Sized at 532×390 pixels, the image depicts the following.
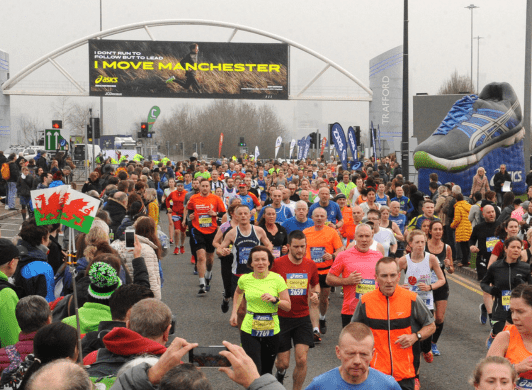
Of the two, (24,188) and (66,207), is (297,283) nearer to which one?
(66,207)

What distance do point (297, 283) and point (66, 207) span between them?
2544 mm

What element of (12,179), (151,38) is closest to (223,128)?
(151,38)

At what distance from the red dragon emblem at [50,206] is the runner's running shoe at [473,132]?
1732 centimetres

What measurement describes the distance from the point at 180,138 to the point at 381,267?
9955cm

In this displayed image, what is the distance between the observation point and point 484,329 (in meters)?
9.73

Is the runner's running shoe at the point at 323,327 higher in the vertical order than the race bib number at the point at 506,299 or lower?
lower

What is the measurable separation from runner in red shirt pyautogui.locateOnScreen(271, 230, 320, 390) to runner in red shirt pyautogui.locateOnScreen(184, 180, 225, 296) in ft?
16.0

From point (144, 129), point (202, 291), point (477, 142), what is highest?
point (144, 129)

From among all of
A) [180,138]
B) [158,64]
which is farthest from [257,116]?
[158,64]

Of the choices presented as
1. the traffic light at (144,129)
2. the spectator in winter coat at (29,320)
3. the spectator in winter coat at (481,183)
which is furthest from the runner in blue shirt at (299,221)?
the traffic light at (144,129)

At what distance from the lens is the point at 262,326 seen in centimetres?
654

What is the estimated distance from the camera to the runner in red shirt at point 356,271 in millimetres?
7061

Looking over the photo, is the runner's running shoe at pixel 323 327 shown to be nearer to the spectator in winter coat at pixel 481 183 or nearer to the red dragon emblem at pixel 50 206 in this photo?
the red dragon emblem at pixel 50 206

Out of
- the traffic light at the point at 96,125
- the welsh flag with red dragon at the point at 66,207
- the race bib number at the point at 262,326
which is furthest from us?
the traffic light at the point at 96,125
